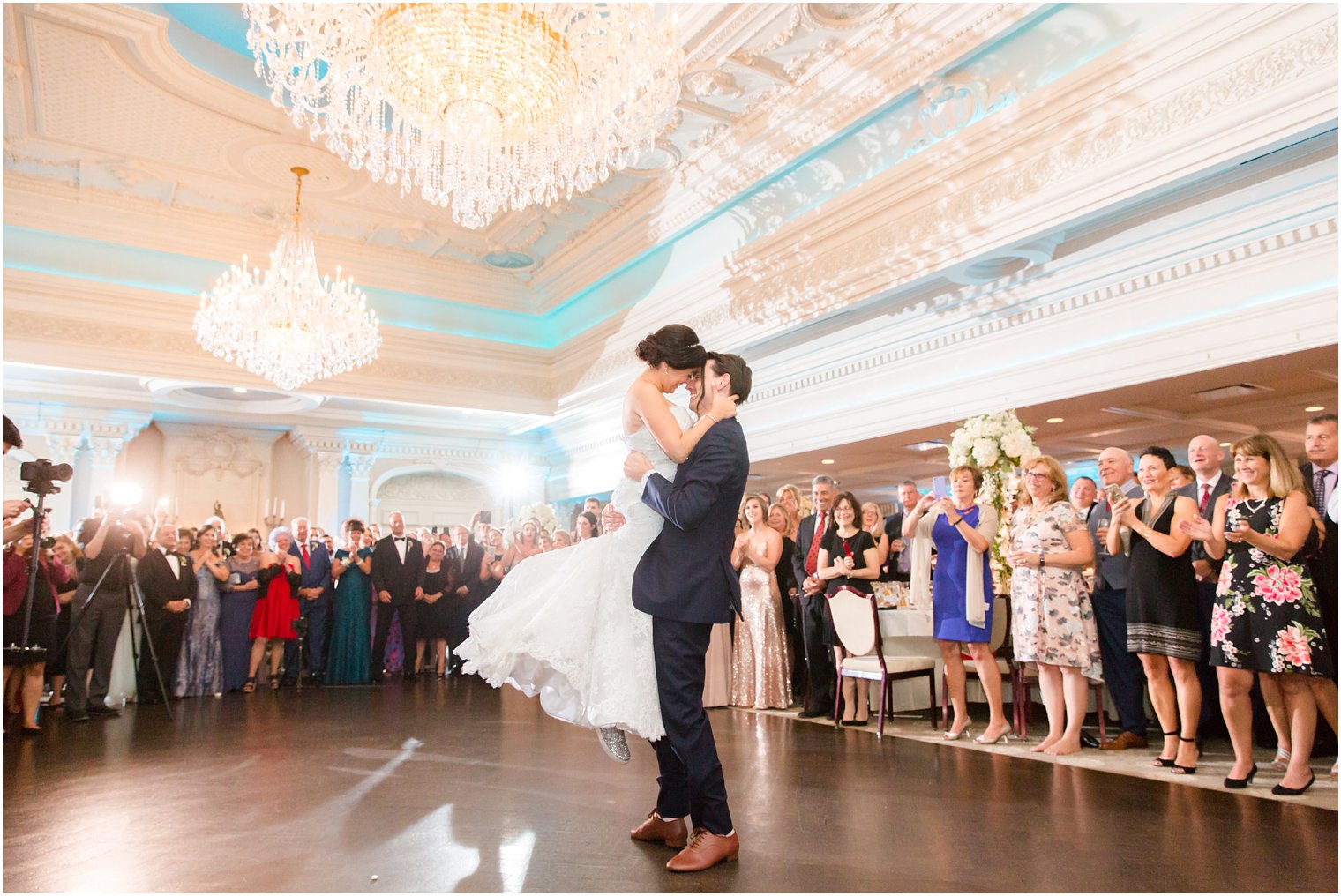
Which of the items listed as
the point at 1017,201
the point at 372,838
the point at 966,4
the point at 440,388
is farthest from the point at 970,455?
the point at 440,388

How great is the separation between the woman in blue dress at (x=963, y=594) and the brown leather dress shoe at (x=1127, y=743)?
0.51 meters

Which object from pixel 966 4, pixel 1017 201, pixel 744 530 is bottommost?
pixel 744 530

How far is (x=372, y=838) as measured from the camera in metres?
2.91

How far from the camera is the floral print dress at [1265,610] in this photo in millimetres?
3426

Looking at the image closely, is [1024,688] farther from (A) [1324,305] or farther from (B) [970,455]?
(A) [1324,305]

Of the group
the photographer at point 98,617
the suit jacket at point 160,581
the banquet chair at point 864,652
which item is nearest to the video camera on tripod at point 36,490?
the photographer at point 98,617

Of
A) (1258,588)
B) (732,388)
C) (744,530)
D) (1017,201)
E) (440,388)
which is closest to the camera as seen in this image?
(732,388)

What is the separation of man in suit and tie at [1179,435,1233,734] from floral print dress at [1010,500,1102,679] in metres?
0.51

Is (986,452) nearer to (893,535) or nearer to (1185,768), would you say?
(1185,768)

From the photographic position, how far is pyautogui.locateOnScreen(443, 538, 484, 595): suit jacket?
30.9ft

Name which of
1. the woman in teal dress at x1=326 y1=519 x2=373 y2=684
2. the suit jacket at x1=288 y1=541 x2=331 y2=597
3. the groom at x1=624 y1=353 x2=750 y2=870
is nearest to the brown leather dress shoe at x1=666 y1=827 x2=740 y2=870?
the groom at x1=624 y1=353 x2=750 y2=870

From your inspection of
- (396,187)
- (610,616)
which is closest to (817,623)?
(610,616)

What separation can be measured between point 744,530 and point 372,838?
4.57 m

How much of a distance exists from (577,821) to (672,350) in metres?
1.69
